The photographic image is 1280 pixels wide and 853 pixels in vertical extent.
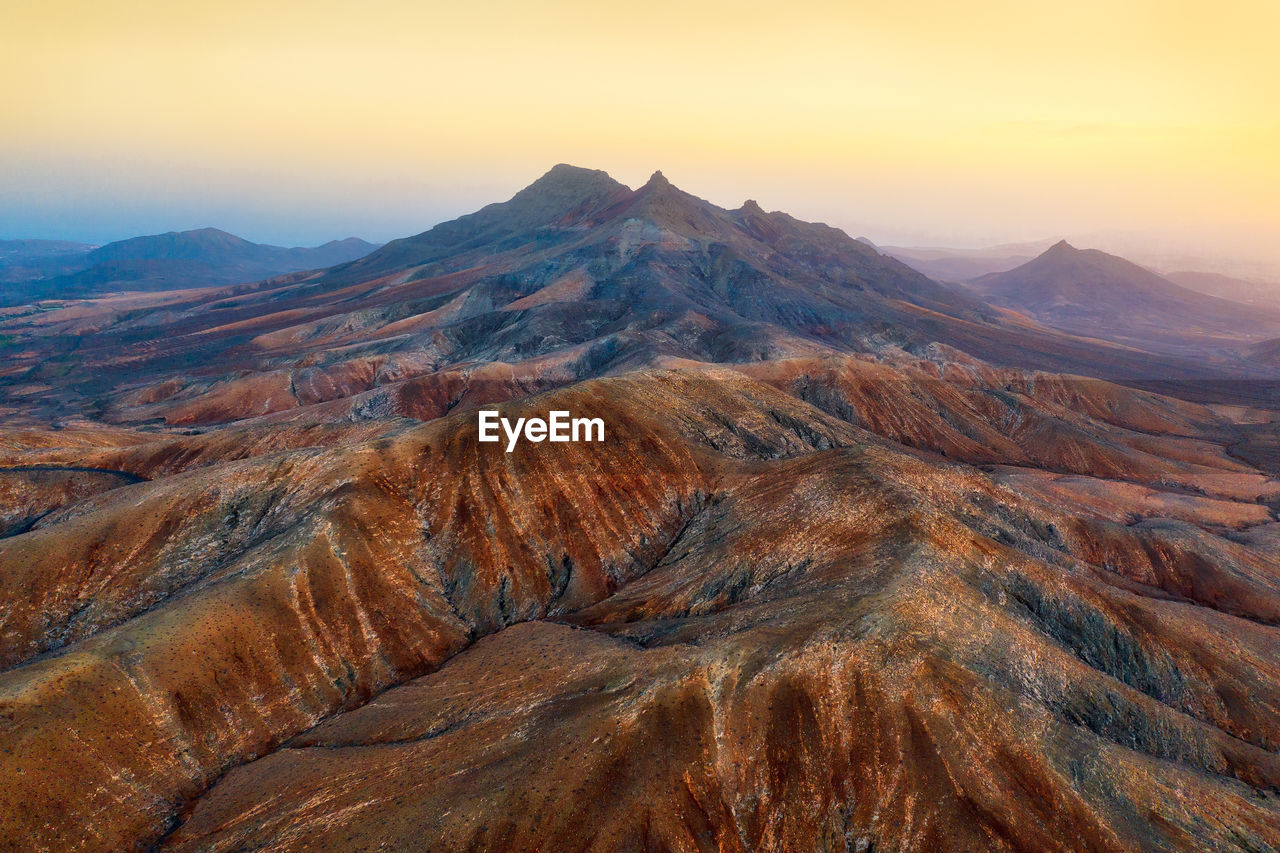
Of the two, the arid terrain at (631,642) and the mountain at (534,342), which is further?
the mountain at (534,342)

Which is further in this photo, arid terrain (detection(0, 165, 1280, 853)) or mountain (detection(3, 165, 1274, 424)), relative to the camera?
mountain (detection(3, 165, 1274, 424))

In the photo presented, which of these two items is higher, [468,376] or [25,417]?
[468,376]

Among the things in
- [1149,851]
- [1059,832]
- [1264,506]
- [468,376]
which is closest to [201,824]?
[1059,832]

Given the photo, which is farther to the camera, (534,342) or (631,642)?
(534,342)

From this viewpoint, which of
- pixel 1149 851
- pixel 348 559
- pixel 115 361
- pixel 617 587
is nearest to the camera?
pixel 1149 851

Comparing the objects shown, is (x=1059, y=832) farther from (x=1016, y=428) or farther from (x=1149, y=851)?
(x=1016, y=428)

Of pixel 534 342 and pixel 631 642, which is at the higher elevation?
pixel 534 342

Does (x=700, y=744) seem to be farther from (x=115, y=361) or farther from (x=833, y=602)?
(x=115, y=361)

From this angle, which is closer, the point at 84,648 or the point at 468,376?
the point at 84,648

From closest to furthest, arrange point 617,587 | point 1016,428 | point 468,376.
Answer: point 617,587 → point 1016,428 → point 468,376

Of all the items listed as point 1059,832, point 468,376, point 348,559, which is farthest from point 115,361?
point 1059,832
